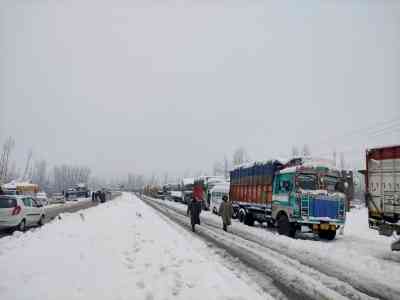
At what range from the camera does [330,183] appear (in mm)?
15445

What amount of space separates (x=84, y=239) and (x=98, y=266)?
4220 mm

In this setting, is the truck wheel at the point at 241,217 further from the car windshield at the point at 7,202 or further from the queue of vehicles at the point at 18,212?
the car windshield at the point at 7,202

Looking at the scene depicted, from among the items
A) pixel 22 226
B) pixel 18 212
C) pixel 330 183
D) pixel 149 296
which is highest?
pixel 330 183

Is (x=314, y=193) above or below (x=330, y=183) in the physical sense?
below

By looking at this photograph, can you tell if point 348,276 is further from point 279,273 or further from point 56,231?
point 56,231

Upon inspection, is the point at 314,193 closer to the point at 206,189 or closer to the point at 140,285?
the point at 140,285

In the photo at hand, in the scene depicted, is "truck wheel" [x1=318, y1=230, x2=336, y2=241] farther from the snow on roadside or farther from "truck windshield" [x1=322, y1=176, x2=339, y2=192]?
the snow on roadside

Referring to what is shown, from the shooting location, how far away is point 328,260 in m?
9.93

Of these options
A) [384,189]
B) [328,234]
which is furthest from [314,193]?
[384,189]

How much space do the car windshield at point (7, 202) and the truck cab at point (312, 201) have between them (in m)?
12.3

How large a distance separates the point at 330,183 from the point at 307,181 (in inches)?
42.1

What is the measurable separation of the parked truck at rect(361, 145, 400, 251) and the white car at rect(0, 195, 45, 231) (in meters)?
14.6

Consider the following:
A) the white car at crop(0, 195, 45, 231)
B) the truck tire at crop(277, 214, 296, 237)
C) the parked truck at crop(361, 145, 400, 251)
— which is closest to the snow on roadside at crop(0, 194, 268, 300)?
the white car at crop(0, 195, 45, 231)

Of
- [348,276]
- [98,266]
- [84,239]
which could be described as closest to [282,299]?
[348,276]
